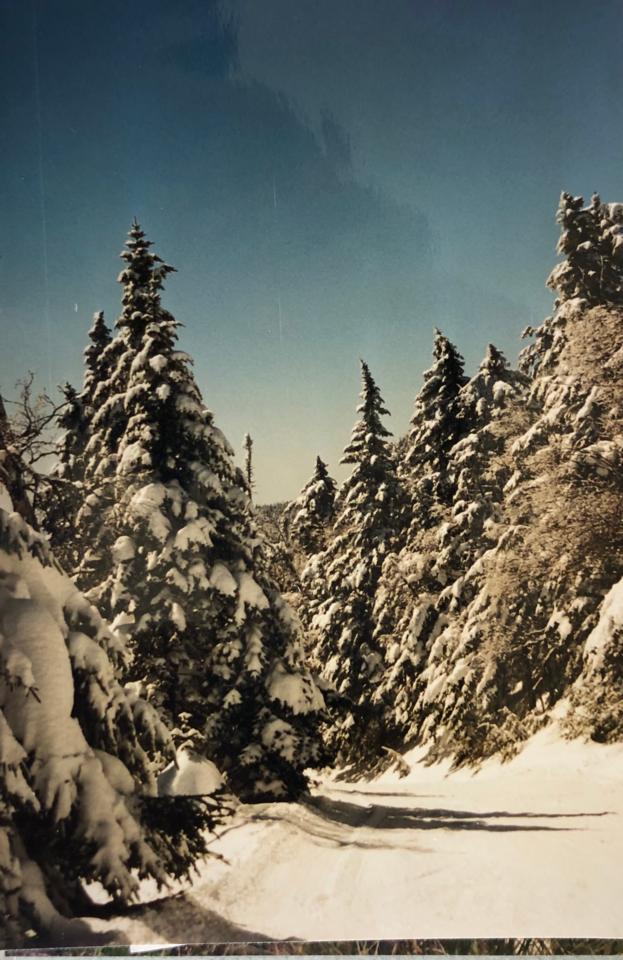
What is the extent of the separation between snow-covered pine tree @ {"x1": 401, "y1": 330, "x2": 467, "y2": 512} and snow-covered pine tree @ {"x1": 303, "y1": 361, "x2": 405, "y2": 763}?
50 cm

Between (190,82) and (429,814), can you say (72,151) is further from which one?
(429,814)

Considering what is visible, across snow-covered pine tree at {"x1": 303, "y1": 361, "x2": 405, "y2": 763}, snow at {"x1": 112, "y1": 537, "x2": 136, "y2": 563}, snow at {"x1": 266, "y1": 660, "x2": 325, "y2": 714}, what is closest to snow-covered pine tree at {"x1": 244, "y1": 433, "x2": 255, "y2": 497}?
snow at {"x1": 112, "y1": 537, "x2": 136, "y2": 563}

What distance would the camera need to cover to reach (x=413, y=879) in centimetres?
527

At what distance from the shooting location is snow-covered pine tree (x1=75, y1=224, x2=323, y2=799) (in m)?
6.05

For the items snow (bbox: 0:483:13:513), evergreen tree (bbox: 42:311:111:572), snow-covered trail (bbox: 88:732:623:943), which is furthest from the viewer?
evergreen tree (bbox: 42:311:111:572)

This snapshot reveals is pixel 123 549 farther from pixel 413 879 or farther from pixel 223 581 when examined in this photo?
pixel 413 879

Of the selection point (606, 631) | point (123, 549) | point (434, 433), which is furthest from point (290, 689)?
point (434, 433)

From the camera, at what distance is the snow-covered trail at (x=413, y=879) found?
505 centimetres

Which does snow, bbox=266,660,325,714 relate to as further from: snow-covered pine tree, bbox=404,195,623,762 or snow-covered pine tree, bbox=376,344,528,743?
snow-covered pine tree, bbox=376,344,528,743

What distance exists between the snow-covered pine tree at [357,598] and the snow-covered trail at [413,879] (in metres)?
5.75

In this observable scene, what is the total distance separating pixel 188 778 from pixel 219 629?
1554mm

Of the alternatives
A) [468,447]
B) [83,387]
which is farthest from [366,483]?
[83,387]

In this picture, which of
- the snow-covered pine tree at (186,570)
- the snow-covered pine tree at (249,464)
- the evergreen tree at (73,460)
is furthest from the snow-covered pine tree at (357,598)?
the evergreen tree at (73,460)

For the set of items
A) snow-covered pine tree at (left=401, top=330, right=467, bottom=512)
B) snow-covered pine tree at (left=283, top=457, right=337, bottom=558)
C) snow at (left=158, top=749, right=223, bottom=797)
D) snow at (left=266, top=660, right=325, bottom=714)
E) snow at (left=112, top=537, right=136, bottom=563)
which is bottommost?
snow at (left=158, top=749, right=223, bottom=797)
